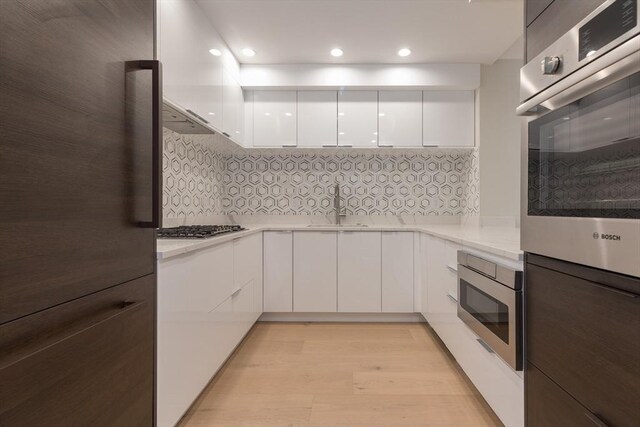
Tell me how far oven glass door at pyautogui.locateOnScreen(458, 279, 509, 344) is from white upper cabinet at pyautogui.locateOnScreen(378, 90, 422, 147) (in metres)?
1.70

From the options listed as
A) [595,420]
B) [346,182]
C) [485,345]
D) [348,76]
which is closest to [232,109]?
[348,76]

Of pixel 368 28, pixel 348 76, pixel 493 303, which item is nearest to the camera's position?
pixel 493 303

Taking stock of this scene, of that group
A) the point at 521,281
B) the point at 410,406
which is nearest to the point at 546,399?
the point at 521,281

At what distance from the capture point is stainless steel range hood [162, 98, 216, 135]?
175 cm

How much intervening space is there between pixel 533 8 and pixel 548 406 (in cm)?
133

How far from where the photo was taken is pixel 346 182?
3.47 m

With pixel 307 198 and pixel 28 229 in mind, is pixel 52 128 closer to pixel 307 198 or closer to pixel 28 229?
pixel 28 229

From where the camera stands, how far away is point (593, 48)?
2.61 ft

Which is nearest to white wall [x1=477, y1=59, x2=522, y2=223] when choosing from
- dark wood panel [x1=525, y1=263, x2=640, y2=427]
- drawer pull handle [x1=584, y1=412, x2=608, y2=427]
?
dark wood panel [x1=525, y1=263, x2=640, y2=427]

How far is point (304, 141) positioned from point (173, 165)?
4.21 ft

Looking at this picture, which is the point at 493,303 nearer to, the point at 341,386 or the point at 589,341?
the point at 589,341

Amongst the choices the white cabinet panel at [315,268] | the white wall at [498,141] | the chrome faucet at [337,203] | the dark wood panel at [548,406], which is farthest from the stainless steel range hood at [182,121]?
the white wall at [498,141]

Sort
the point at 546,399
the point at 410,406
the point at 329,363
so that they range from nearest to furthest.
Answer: the point at 546,399, the point at 410,406, the point at 329,363

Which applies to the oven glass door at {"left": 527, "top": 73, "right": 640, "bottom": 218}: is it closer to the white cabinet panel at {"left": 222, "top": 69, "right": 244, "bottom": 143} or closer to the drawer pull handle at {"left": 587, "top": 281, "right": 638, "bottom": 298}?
the drawer pull handle at {"left": 587, "top": 281, "right": 638, "bottom": 298}
